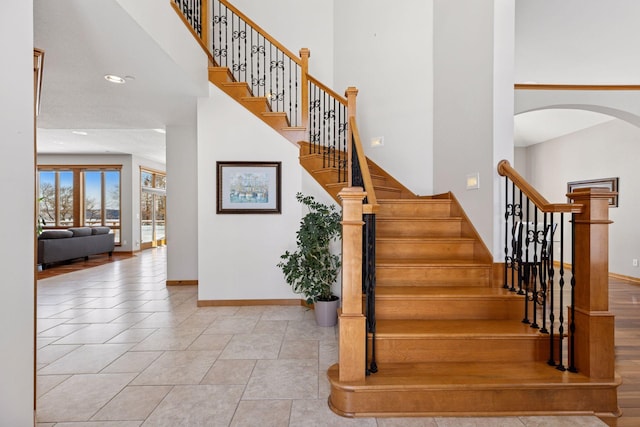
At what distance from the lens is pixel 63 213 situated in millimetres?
10133

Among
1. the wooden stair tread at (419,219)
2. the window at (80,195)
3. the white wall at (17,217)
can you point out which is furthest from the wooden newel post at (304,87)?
the window at (80,195)

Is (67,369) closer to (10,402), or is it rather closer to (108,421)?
(108,421)

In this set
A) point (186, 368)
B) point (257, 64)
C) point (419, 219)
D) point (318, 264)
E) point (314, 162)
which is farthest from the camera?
point (257, 64)

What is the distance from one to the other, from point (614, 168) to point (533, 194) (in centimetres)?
605

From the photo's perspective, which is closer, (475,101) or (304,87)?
(475,101)

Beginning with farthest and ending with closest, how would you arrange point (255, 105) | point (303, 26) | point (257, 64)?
1. point (303, 26)
2. point (257, 64)
3. point (255, 105)

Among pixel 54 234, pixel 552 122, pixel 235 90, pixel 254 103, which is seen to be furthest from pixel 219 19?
pixel 552 122

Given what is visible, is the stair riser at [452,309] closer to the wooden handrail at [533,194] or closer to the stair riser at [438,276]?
the stair riser at [438,276]

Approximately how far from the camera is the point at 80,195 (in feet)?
33.1

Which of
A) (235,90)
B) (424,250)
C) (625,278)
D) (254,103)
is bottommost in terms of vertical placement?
(625,278)

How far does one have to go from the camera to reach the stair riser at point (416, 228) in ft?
11.3

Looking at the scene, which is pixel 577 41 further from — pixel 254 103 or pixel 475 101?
pixel 254 103

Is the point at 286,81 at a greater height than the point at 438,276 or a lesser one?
greater

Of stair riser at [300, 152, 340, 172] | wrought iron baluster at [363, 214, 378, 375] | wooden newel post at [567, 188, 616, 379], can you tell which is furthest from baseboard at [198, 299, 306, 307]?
wooden newel post at [567, 188, 616, 379]
